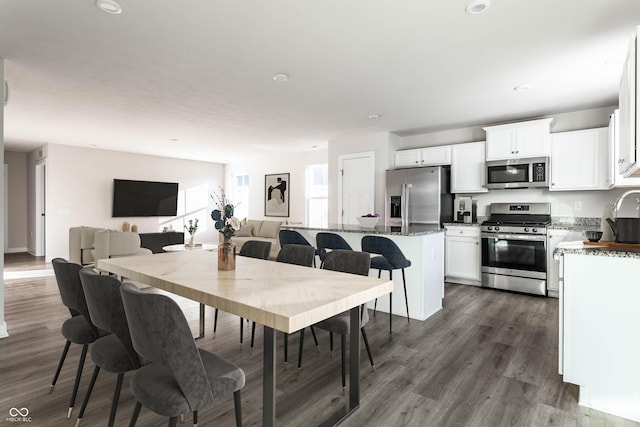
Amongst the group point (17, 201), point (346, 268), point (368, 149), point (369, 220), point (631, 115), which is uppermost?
point (368, 149)

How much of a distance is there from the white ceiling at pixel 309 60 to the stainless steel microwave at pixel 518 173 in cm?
70

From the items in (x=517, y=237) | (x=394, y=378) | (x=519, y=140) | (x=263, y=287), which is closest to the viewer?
(x=263, y=287)

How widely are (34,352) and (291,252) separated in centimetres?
222

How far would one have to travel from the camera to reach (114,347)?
5.67 ft

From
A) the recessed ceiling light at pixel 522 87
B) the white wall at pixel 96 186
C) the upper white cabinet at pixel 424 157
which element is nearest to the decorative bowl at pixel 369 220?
the upper white cabinet at pixel 424 157

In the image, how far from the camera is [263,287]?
1.77 metres

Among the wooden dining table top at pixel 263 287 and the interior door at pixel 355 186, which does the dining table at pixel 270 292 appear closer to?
the wooden dining table top at pixel 263 287

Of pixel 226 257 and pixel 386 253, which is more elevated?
pixel 226 257

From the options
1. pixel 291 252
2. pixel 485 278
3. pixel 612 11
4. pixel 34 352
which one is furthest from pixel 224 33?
pixel 485 278

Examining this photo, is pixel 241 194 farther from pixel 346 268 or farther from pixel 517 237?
pixel 346 268

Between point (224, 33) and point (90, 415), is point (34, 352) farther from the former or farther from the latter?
point (224, 33)

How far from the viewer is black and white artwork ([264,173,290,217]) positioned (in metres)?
8.89

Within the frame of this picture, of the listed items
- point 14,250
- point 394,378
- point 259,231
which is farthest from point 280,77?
point 14,250

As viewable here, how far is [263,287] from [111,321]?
2.32ft
